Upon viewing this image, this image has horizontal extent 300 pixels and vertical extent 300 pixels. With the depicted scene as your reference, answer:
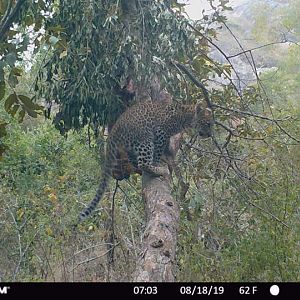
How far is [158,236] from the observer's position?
14.1 ft

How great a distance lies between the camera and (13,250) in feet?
25.5

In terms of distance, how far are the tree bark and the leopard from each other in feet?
1.58

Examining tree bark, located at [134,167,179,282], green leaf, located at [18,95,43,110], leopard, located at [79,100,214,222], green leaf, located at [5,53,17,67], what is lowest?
tree bark, located at [134,167,179,282]

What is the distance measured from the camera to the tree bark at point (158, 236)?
402 cm

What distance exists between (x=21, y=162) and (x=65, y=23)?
392 cm

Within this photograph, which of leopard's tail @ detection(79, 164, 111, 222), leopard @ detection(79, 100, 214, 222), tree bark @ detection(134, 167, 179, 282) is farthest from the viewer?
leopard's tail @ detection(79, 164, 111, 222)

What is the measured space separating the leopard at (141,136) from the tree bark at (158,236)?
0.48 m

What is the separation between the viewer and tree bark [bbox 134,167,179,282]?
4.02 meters

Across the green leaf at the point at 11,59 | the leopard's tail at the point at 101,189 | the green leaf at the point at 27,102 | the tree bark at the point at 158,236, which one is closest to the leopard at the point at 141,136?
the leopard's tail at the point at 101,189
